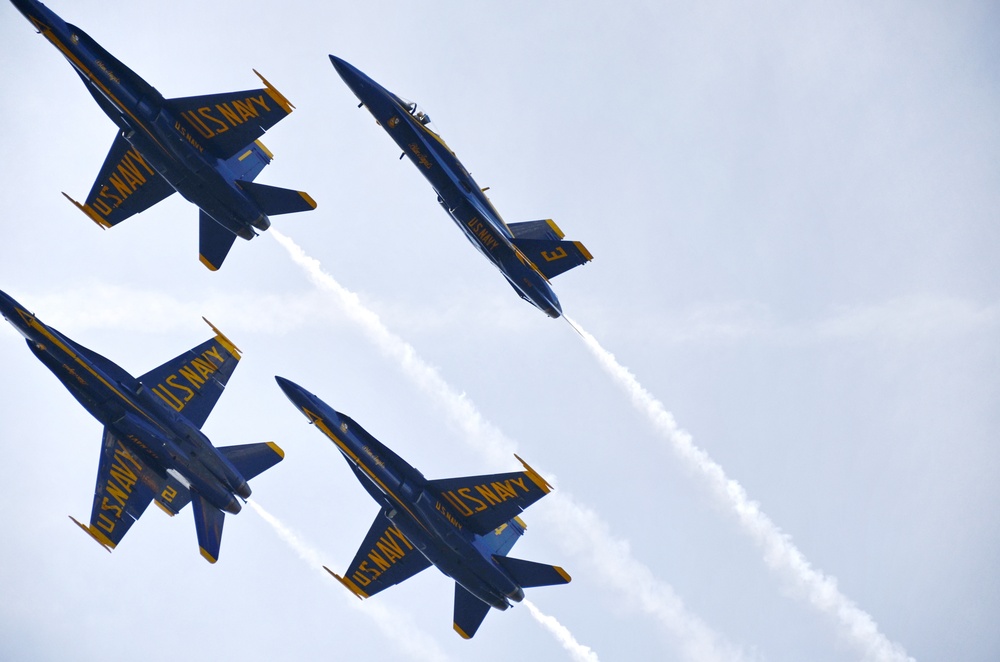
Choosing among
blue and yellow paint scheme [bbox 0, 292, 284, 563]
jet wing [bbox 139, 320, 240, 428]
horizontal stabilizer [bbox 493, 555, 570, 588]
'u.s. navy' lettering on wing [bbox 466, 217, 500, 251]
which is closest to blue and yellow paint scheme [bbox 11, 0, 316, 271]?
jet wing [bbox 139, 320, 240, 428]

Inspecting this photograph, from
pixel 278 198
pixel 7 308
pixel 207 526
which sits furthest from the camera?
pixel 207 526

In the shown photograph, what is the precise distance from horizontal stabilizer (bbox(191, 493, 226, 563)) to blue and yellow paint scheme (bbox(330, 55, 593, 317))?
17.3 metres

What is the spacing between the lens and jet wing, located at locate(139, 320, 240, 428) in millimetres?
58500

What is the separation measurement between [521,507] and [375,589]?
9364mm

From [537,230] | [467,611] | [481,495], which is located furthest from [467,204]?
[467,611]

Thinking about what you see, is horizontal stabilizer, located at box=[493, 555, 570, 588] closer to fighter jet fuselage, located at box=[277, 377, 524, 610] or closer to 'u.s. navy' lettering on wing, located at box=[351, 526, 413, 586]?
fighter jet fuselage, located at box=[277, 377, 524, 610]

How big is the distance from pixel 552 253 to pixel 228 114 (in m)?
16.4

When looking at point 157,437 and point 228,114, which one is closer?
point 157,437

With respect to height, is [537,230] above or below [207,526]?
above

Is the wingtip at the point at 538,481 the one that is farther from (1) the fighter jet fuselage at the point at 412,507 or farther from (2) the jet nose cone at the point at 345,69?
(2) the jet nose cone at the point at 345,69

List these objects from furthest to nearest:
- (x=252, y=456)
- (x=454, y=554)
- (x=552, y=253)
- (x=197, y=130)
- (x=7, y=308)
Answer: (x=552, y=253) < (x=252, y=456) < (x=197, y=130) < (x=454, y=554) < (x=7, y=308)

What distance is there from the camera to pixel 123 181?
61688 mm

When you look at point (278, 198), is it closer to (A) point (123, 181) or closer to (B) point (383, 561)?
(A) point (123, 181)

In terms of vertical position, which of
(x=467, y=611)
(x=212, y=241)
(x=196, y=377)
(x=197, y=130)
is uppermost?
(x=197, y=130)
